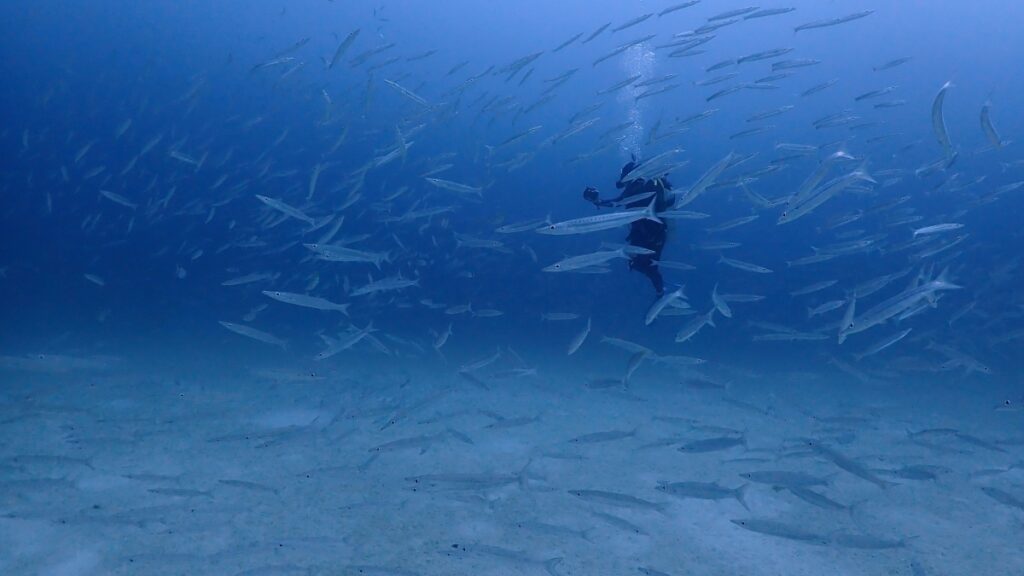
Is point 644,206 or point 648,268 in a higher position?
point 644,206

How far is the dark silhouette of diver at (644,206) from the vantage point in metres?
8.25

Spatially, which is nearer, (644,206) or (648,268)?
(644,206)

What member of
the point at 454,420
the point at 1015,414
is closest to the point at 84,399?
the point at 454,420

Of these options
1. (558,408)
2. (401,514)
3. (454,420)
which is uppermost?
(401,514)

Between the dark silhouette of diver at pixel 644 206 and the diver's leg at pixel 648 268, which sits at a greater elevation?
the dark silhouette of diver at pixel 644 206

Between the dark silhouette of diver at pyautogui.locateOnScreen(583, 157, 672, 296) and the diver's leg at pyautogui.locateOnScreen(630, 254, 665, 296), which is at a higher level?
the dark silhouette of diver at pyautogui.locateOnScreen(583, 157, 672, 296)

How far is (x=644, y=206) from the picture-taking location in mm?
8727

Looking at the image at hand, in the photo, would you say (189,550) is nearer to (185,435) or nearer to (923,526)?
(185,435)

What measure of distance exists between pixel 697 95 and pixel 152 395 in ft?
333

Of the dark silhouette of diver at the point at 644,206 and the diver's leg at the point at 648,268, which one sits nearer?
the dark silhouette of diver at the point at 644,206

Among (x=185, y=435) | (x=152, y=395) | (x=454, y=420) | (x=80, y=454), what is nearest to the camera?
(x=80, y=454)

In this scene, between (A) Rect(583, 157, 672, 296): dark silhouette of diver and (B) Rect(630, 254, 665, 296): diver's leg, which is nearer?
(A) Rect(583, 157, 672, 296): dark silhouette of diver

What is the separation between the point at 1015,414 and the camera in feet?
39.0

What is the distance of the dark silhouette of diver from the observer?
825cm
